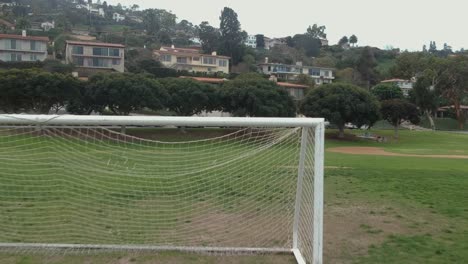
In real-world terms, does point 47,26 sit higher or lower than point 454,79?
higher

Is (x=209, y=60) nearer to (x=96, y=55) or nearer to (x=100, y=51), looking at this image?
(x=100, y=51)

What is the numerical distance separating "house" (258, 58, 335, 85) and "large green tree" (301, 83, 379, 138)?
5465 centimetres

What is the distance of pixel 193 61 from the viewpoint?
9281cm

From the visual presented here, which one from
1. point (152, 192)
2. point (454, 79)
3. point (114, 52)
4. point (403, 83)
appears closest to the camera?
point (152, 192)

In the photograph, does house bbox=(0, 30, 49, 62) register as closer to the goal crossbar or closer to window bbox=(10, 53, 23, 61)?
window bbox=(10, 53, 23, 61)

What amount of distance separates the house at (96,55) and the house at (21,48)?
5.08 m

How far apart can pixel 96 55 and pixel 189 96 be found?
44810 millimetres

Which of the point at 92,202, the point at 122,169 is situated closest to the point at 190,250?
the point at 92,202

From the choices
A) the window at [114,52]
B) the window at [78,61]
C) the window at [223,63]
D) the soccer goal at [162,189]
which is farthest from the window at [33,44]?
the soccer goal at [162,189]

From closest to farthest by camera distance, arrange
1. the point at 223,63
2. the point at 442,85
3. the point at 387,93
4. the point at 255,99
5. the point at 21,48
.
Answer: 1. the point at 255,99
2. the point at 387,93
3. the point at 442,85
4. the point at 21,48
5. the point at 223,63

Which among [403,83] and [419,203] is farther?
[403,83]

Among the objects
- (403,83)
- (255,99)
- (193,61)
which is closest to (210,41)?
(193,61)

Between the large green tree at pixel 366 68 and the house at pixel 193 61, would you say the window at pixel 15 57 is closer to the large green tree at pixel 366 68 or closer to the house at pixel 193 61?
the house at pixel 193 61

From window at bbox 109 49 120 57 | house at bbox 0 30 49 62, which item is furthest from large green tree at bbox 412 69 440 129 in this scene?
house at bbox 0 30 49 62
